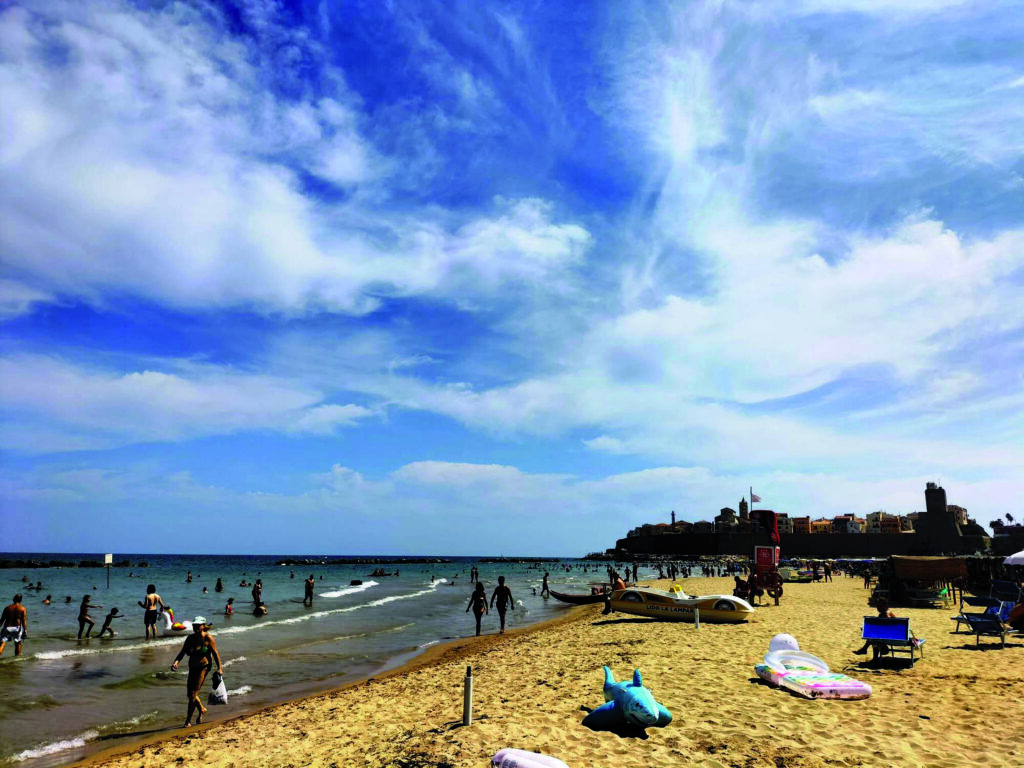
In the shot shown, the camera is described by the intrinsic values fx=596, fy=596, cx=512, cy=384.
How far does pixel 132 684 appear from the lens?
15367 mm

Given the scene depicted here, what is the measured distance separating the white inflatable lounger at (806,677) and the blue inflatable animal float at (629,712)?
9.19 feet

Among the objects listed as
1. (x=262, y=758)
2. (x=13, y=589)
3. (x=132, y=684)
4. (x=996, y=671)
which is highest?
(x=996, y=671)

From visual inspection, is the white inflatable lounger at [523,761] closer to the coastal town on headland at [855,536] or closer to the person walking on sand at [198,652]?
the person walking on sand at [198,652]

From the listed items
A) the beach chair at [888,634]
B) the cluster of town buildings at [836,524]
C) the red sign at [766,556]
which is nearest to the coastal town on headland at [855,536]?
the cluster of town buildings at [836,524]

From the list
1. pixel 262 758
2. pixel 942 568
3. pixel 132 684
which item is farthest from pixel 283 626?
pixel 942 568

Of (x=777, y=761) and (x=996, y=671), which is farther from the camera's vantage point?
(x=996, y=671)

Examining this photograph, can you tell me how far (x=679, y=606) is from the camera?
62.0 feet

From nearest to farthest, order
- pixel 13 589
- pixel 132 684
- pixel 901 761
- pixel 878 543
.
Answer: pixel 901 761, pixel 132 684, pixel 13 589, pixel 878 543

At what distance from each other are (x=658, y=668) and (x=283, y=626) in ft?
70.0

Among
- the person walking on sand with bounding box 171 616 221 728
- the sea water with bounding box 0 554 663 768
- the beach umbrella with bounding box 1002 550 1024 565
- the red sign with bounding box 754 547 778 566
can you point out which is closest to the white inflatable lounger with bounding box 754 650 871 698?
the person walking on sand with bounding box 171 616 221 728

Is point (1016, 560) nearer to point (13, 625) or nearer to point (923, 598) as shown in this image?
point (923, 598)

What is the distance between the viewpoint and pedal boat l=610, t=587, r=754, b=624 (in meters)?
17.9

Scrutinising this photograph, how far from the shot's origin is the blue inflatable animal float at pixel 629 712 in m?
7.99

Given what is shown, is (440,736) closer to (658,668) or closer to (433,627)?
(658,668)
